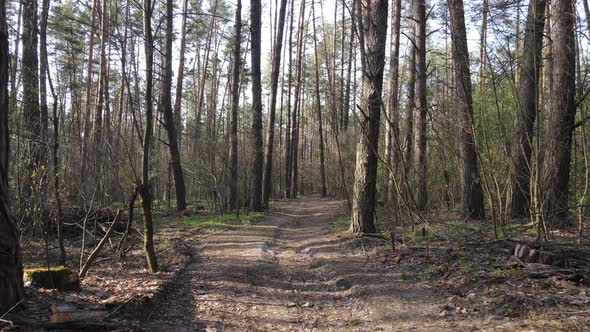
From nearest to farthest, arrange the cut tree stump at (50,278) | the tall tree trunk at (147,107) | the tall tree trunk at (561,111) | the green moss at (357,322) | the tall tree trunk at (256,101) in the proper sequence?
the cut tree stump at (50,278) → the green moss at (357,322) → the tall tree trunk at (147,107) → the tall tree trunk at (561,111) → the tall tree trunk at (256,101)

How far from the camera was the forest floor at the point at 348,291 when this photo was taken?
4.38m

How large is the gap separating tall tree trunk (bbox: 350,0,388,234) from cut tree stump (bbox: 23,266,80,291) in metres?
5.90

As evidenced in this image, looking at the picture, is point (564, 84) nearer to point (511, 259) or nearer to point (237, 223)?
point (511, 259)

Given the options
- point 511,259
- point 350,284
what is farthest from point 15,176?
point 511,259

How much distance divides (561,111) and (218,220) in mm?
9829

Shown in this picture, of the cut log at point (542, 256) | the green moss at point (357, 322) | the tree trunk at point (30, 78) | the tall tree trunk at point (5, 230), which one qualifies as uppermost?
the tree trunk at point (30, 78)

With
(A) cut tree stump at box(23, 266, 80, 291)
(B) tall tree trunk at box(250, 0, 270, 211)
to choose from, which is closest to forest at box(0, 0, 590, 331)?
(A) cut tree stump at box(23, 266, 80, 291)

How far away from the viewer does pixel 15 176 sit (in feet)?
20.7

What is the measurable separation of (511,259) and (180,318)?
13.8 feet

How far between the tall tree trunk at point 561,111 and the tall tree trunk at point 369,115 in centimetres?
311

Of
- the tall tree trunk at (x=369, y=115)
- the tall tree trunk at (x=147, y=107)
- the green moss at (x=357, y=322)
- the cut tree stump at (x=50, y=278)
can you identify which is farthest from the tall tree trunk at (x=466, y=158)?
the cut tree stump at (x=50, y=278)

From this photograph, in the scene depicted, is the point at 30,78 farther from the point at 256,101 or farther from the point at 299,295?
the point at 299,295

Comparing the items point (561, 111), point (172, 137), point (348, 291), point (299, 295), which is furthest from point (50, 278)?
point (172, 137)

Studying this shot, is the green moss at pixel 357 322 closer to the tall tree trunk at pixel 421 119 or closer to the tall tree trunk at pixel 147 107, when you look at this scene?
the tall tree trunk at pixel 147 107
